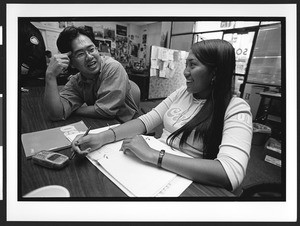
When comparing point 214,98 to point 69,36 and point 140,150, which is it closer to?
point 140,150

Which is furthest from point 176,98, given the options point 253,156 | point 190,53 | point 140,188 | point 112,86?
point 253,156

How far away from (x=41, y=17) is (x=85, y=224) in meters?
0.72

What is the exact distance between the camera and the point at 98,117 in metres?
0.85

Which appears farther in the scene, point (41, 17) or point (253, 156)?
point (253, 156)

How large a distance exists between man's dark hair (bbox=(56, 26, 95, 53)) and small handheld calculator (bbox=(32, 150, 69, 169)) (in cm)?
44

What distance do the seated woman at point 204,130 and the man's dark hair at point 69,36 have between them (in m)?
0.40

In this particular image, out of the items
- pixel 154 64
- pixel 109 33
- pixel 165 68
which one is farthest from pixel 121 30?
pixel 165 68

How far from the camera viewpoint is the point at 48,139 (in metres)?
0.60

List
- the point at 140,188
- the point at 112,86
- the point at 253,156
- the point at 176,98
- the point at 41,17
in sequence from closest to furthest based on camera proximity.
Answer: the point at 140,188 → the point at 41,17 → the point at 176,98 → the point at 112,86 → the point at 253,156

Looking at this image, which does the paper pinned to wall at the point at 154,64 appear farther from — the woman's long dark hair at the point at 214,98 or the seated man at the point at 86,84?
the woman's long dark hair at the point at 214,98

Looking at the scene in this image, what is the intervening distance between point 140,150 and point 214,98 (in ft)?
1.12

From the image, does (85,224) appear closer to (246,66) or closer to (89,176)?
(89,176)

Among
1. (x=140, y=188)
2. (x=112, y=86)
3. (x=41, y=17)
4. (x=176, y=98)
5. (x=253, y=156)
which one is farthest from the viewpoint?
(x=253, y=156)

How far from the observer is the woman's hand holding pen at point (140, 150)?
1.61ft
